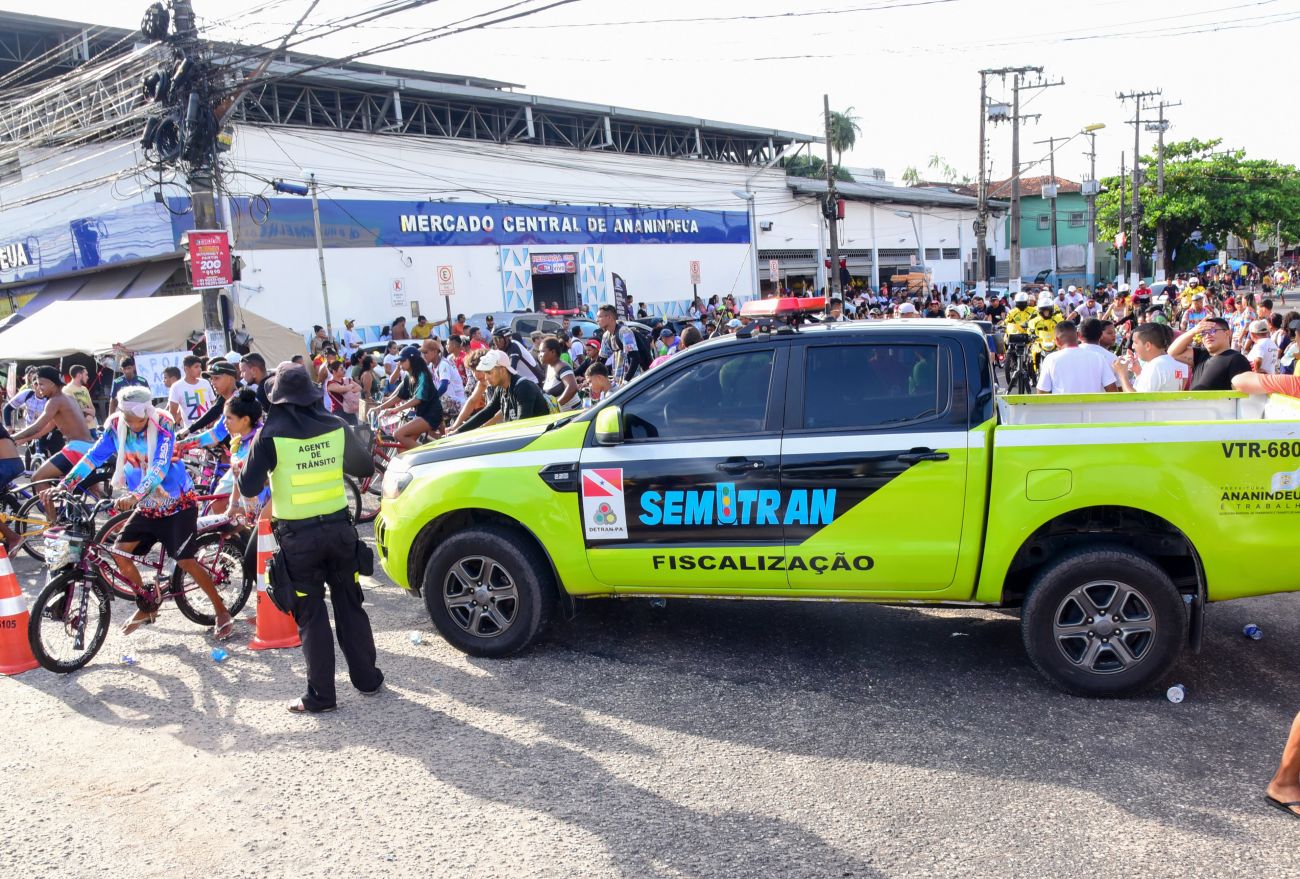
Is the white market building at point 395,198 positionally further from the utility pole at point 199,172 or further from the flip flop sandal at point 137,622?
the flip flop sandal at point 137,622

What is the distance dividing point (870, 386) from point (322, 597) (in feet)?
10.6

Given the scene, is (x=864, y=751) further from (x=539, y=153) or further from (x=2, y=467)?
(x=539, y=153)

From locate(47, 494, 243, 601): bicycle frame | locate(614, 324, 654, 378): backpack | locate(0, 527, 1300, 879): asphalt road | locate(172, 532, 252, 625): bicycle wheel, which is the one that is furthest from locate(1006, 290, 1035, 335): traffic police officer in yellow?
locate(47, 494, 243, 601): bicycle frame

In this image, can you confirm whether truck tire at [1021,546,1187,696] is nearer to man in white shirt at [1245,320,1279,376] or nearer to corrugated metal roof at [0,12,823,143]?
man in white shirt at [1245,320,1279,376]

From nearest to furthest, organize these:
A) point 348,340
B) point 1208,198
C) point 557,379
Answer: point 557,379 < point 348,340 < point 1208,198

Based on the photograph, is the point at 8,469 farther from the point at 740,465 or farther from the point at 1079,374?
the point at 1079,374

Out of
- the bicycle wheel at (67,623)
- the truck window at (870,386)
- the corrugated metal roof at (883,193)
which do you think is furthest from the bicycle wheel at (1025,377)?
the corrugated metal roof at (883,193)

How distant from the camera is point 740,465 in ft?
17.9

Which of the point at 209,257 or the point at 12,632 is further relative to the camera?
the point at 209,257

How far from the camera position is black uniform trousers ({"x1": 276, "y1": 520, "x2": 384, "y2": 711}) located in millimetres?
5352

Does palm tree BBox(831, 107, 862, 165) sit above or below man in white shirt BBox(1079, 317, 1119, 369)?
above

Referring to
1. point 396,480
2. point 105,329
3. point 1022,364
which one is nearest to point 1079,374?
point 396,480

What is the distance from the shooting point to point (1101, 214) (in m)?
61.3

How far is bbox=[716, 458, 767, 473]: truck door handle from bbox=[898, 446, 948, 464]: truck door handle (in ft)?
2.42
